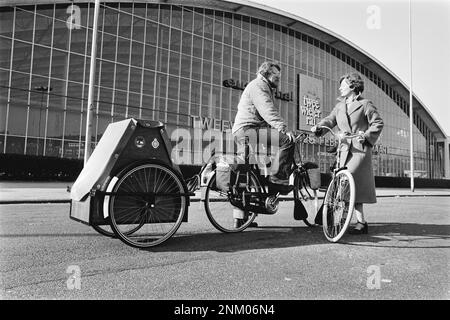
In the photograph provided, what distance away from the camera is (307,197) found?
532cm

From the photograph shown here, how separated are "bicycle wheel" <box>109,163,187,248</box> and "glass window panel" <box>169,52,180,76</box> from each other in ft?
102

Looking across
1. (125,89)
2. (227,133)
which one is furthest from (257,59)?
(125,89)

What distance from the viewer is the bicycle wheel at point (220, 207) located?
470cm

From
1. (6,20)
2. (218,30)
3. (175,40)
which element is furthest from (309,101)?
(6,20)

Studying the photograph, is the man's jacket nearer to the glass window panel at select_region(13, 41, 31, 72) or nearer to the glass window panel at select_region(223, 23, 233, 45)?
the glass window panel at select_region(13, 41, 31, 72)

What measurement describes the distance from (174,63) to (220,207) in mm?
31085

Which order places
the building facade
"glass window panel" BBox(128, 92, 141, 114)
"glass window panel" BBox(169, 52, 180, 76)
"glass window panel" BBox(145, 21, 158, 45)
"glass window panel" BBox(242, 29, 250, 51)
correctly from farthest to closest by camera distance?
A: "glass window panel" BBox(242, 29, 250, 51) → "glass window panel" BBox(169, 52, 180, 76) → "glass window panel" BBox(145, 21, 158, 45) → "glass window panel" BBox(128, 92, 141, 114) → the building facade

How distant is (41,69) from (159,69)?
9.48 metres

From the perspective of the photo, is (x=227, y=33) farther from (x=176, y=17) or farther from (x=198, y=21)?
(x=176, y=17)

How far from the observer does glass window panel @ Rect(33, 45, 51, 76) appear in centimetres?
2666

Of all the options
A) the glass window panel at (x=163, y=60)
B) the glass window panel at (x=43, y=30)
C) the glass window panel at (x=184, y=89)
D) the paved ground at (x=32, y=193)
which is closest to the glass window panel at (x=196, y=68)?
the glass window panel at (x=184, y=89)

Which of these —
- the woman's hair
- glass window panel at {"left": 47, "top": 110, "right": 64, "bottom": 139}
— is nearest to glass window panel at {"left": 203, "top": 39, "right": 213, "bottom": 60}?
glass window panel at {"left": 47, "top": 110, "right": 64, "bottom": 139}

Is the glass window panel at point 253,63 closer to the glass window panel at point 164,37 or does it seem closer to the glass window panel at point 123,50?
the glass window panel at point 164,37
